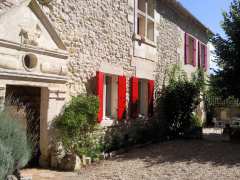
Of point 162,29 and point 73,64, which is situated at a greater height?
point 162,29

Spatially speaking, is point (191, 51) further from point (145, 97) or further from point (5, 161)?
point (5, 161)

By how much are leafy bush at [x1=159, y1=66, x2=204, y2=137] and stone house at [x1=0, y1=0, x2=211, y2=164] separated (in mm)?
466

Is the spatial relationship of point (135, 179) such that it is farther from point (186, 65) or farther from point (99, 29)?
point (186, 65)

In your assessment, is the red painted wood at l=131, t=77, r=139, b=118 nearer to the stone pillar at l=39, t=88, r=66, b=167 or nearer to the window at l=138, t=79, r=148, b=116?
the window at l=138, t=79, r=148, b=116

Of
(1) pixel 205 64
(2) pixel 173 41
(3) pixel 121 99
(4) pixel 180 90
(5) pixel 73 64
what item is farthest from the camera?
(1) pixel 205 64

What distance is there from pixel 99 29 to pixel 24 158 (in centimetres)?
449

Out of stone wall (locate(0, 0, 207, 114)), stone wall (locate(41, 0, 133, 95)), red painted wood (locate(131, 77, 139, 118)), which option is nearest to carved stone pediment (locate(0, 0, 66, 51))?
stone wall (locate(0, 0, 207, 114))

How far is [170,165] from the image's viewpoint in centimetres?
745

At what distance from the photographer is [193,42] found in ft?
51.3

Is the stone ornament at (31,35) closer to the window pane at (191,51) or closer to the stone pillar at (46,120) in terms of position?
the stone pillar at (46,120)

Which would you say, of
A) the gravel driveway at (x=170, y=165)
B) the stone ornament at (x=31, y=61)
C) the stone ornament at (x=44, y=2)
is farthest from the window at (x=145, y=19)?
the stone ornament at (x=31, y=61)

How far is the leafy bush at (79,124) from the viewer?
24.2ft

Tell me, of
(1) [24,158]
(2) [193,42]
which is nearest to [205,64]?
(2) [193,42]

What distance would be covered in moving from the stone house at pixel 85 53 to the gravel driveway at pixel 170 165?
1088 millimetres
